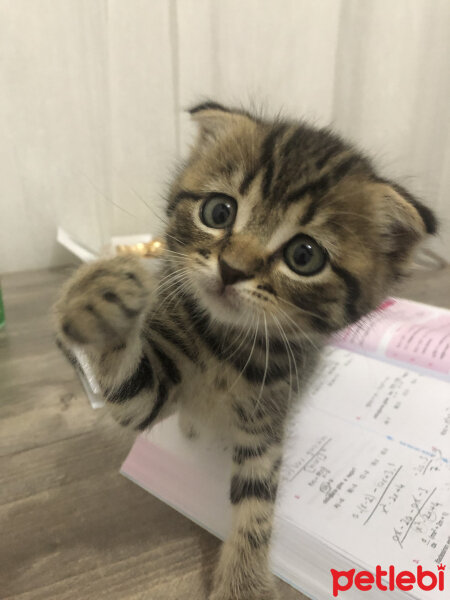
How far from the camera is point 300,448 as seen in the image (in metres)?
0.66

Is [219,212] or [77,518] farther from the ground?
[219,212]

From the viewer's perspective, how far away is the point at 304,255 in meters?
0.49

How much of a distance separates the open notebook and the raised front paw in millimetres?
254

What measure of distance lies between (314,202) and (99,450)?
0.43 meters

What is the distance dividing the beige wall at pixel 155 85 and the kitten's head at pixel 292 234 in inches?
22.9

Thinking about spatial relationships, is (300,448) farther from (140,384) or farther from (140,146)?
(140,146)

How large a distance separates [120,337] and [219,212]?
0.18 m

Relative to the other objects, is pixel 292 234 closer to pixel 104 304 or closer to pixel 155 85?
pixel 104 304

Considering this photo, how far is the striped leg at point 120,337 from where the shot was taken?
40cm

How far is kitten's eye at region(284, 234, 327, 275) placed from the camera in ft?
1.60

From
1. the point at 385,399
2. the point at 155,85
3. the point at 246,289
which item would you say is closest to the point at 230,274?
the point at 246,289

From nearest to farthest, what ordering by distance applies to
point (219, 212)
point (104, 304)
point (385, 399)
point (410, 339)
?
point (104, 304)
point (219, 212)
point (385, 399)
point (410, 339)

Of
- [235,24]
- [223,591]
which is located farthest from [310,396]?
[235,24]

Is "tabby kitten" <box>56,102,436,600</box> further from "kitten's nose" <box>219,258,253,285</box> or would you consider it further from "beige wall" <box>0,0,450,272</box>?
"beige wall" <box>0,0,450,272</box>
